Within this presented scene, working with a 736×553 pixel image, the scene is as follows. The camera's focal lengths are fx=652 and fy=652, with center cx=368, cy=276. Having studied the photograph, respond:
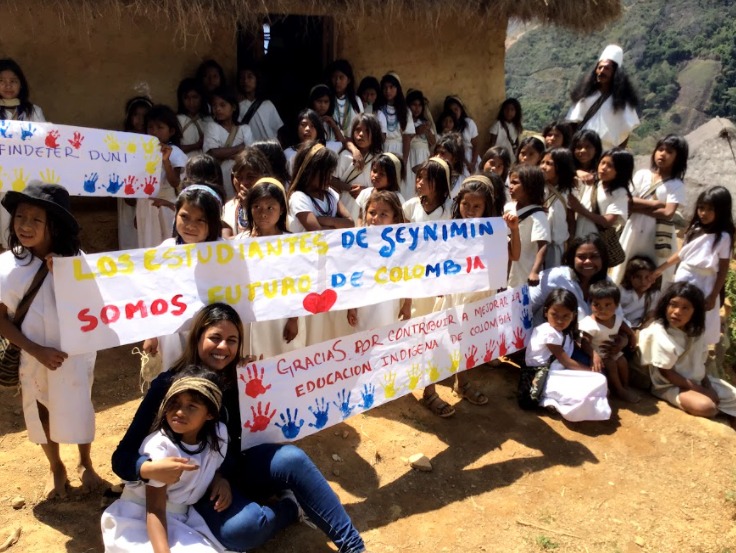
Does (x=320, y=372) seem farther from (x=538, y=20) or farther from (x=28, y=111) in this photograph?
(x=538, y=20)

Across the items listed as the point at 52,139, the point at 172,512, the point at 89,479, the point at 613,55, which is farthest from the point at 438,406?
the point at 613,55

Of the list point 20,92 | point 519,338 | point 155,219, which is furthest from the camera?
point 155,219

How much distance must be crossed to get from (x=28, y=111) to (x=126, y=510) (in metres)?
3.32

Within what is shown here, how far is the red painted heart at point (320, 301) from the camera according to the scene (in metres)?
3.14

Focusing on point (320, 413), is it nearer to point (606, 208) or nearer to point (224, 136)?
point (606, 208)

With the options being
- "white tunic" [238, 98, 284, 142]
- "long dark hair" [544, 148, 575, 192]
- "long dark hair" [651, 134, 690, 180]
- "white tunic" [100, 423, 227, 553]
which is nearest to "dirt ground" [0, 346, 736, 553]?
"white tunic" [100, 423, 227, 553]

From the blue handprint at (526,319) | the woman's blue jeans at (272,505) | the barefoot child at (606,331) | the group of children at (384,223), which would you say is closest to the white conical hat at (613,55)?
the group of children at (384,223)

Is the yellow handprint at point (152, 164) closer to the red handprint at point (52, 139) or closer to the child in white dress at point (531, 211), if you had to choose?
the red handprint at point (52, 139)

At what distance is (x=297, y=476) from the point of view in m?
2.70

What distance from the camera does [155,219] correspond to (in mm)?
4945

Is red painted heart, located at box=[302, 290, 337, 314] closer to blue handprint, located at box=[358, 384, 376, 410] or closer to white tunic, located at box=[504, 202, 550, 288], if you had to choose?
blue handprint, located at box=[358, 384, 376, 410]

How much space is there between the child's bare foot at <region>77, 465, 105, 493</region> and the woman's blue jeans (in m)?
0.74

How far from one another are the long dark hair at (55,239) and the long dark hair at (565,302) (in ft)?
8.77

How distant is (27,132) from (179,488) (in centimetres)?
252
